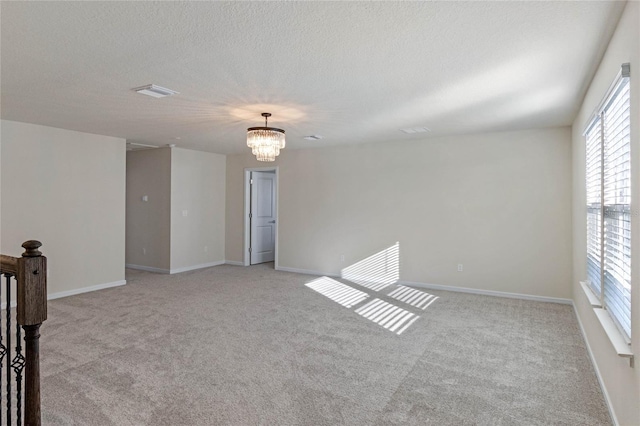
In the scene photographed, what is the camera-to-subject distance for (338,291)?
5.63 meters

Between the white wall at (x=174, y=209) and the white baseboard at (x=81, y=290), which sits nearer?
the white baseboard at (x=81, y=290)

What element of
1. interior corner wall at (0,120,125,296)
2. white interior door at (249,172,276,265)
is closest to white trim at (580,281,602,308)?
white interior door at (249,172,276,265)

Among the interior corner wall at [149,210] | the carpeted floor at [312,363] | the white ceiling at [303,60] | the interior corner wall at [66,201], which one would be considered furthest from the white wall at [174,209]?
the white ceiling at [303,60]

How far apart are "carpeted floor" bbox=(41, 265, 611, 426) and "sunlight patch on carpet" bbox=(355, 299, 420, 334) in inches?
0.9

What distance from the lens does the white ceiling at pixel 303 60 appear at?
6.91 feet

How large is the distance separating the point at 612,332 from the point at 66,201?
615cm

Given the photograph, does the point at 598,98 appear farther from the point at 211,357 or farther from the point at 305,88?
the point at 211,357

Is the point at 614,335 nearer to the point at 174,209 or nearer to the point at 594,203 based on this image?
the point at 594,203

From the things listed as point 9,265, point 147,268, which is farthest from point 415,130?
point 147,268

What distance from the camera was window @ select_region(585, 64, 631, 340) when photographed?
210 cm

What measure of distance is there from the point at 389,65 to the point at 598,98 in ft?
5.24

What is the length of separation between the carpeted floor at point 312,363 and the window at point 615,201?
738 mm

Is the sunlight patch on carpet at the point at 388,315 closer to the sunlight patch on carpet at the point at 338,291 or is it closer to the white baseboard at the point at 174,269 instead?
the sunlight patch on carpet at the point at 338,291

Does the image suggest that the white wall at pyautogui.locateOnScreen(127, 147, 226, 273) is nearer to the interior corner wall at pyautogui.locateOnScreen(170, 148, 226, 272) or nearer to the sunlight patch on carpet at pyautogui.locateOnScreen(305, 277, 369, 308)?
the interior corner wall at pyautogui.locateOnScreen(170, 148, 226, 272)
